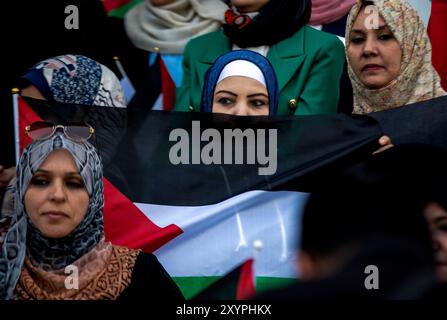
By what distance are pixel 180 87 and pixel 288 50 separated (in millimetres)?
663

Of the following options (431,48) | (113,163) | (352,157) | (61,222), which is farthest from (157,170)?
(431,48)

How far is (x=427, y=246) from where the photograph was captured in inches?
66.8

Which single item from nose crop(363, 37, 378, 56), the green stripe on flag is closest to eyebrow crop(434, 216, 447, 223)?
nose crop(363, 37, 378, 56)

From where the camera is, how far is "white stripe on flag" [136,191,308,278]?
13.5 feet

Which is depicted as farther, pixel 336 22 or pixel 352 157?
pixel 336 22

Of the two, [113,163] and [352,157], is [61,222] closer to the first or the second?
[113,163]

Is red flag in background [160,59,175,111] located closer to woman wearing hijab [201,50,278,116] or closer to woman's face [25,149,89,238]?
woman wearing hijab [201,50,278,116]


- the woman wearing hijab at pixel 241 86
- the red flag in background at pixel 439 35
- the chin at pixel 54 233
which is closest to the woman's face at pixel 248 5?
the woman wearing hijab at pixel 241 86

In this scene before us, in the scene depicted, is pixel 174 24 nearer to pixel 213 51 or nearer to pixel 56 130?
pixel 213 51

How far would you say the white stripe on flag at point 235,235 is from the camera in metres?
4.10

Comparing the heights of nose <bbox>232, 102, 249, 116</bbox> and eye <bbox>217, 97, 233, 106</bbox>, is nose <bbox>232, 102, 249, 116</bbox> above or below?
below
